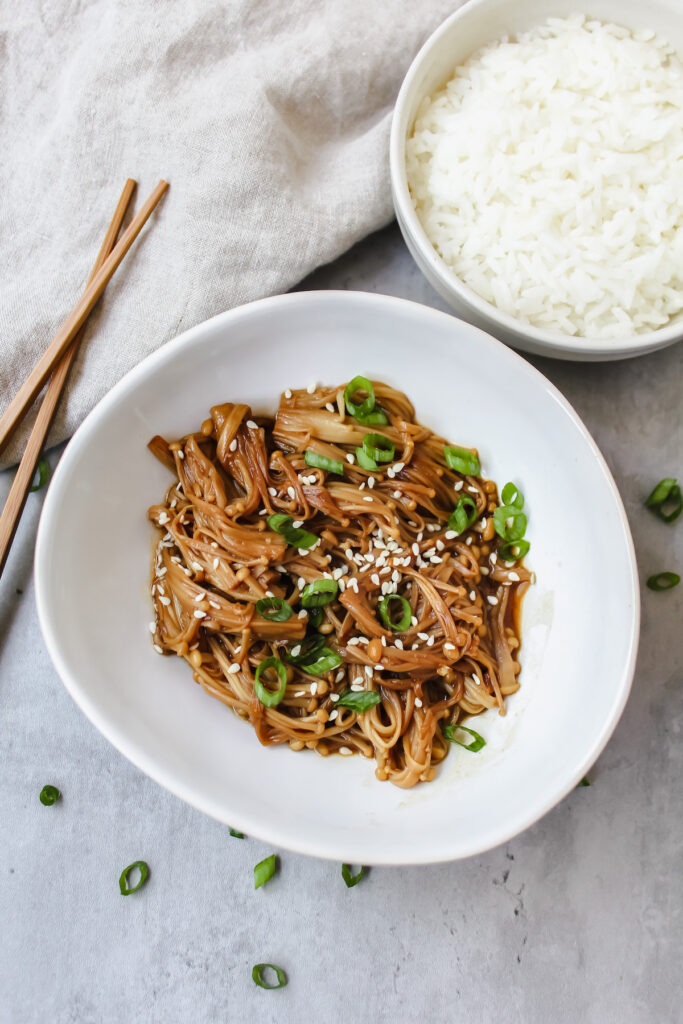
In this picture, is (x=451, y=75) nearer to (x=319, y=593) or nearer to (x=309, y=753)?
(x=319, y=593)

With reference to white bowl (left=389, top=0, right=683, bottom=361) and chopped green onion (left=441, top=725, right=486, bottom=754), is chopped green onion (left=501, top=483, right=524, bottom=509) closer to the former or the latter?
white bowl (left=389, top=0, right=683, bottom=361)

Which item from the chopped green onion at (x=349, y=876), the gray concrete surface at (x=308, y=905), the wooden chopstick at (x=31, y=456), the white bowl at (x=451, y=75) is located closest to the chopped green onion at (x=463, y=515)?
the white bowl at (x=451, y=75)

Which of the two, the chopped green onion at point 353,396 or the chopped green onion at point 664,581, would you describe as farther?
the chopped green onion at point 664,581

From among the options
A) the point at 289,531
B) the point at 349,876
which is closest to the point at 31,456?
the point at 289,531

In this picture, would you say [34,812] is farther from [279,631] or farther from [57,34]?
[57,34]

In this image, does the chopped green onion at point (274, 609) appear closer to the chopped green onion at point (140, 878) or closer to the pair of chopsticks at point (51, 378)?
the pair of chopsticks at point (51, 378)

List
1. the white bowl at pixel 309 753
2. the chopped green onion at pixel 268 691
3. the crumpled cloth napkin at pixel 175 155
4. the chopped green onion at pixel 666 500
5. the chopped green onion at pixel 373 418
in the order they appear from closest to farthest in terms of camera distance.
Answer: the white bowl at pixel 309 753, the chopped green onion at pixel 268 691, the chopped green onion at pixel 373 418, the crumpled cloth napkin at pixel 175 155, the chopped green onion at pixel 666 500

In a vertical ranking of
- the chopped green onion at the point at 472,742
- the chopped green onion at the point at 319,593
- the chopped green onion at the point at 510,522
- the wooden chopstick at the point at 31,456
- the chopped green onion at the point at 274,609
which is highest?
the wooden chopstick at the point at 31,456
